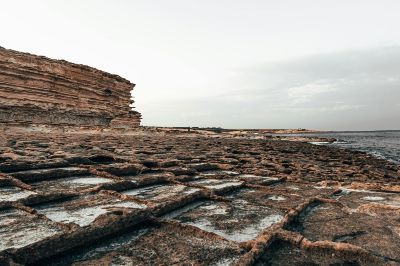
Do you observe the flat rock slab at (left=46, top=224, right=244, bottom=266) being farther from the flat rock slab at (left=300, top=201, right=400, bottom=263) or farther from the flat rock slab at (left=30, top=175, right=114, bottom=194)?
the flat rock slab at (left=30, top=175, right=114, bottom=194)

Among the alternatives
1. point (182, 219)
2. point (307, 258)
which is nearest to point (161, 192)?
point (182, 219)

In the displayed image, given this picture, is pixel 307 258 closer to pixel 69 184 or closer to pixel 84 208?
pixel 84 208

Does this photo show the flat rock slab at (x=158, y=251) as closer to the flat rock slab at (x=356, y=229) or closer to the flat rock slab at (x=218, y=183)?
the flat rock slab at (x=356, y=229)

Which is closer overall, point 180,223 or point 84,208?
point 180,223

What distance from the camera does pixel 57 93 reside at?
86.9ft

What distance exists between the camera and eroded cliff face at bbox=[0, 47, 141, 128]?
2306 centimetres

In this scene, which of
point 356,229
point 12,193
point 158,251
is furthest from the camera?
point 12,193

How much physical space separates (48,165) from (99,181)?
0.99 metres

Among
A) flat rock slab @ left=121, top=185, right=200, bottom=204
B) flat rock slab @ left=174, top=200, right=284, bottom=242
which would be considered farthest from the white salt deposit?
flat rock slab @ left=174, top=200, right=284, bottom=242

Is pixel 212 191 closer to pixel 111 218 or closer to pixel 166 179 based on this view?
pixel 166 179

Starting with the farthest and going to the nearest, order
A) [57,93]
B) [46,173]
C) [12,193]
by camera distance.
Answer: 1. [57,93]
2. [46,173]
3. [12,193]

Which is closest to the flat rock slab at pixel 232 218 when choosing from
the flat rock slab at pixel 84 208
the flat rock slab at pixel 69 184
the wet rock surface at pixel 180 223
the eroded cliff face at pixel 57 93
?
the wet rock surface at pixel 180 223

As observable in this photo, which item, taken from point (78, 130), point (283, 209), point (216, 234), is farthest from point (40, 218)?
point (78, 130)

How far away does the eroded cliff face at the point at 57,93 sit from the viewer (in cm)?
2306
